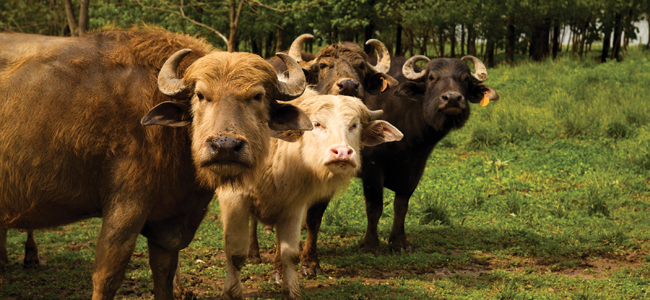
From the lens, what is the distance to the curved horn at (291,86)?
3746mm

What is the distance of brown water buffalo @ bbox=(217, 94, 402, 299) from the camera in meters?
4.71

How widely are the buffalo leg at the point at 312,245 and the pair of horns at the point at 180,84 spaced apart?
2.43 m

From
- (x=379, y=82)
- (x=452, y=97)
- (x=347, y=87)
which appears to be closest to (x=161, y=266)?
(x=347, y=87)

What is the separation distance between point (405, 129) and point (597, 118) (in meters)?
6.64

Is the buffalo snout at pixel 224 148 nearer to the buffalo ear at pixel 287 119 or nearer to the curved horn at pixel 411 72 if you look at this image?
the buffalo ear at pixel 287 119

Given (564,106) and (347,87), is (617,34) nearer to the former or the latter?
(564,106)

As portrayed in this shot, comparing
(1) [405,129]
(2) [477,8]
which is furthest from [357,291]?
(2) [477,8]

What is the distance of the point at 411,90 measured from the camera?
7.41 m

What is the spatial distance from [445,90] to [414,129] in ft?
2.09

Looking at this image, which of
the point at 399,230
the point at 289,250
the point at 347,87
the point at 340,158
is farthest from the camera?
the point at 399,230

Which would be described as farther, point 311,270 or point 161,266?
point 311,270

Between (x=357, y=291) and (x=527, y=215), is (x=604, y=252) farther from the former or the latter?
(x=357, y=291)

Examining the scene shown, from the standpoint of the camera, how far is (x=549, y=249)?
269 inches

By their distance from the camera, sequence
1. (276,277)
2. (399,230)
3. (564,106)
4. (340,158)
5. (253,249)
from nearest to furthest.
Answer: (340,158)
(276,277)
(253,249)
(399,230)
(564,106)
